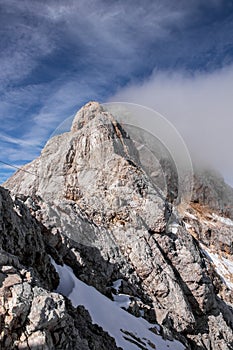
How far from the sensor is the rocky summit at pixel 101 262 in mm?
12430

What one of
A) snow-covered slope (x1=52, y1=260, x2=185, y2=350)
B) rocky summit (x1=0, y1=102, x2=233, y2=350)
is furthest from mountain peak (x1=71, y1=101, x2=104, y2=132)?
snow-covered slope (x1=52, y1=260, x2=185, y2=350)

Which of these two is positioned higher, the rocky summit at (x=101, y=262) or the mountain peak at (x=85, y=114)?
the mountain peak at (x=85, y=114)

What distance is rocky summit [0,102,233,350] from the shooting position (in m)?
12.4

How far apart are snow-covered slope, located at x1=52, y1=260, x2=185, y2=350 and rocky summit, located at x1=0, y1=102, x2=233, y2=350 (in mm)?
98

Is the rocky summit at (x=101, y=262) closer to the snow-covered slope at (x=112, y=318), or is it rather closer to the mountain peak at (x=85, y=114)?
the snow-covered slope at (x=112, y=318)

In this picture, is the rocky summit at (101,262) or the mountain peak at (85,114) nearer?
the rocky summit at (101,262)

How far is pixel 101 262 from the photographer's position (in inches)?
1077

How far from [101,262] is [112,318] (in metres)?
6.99

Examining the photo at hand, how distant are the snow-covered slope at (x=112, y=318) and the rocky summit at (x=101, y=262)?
98 millimetres

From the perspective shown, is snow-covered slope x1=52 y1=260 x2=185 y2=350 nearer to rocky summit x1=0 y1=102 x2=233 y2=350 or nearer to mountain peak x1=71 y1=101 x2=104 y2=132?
rocky summit x1=0 y1=102 x2=233 y2=350

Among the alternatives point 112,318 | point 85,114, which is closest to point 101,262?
point 112,318

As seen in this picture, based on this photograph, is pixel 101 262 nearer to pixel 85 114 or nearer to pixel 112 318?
pixel 112 318

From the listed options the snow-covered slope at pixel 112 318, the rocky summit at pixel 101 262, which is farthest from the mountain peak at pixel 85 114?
the snow-covered slope at pixel 112 318

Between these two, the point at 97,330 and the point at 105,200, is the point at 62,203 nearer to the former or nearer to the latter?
the point at 105,200
